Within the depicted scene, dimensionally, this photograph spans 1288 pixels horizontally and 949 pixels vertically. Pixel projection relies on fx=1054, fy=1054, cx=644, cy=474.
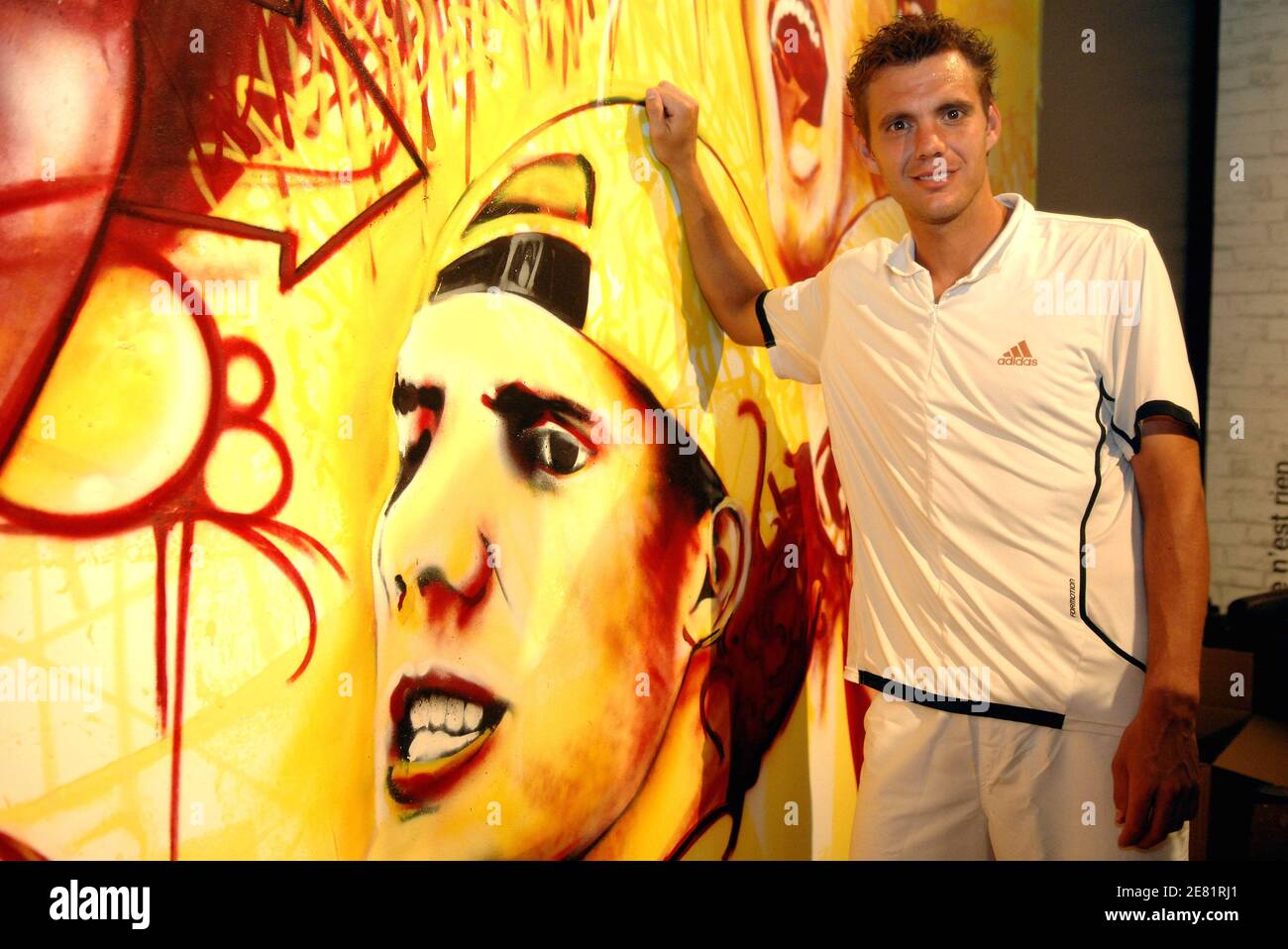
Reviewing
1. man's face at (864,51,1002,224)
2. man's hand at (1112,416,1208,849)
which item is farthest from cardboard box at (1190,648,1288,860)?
man's face at (864,51,1002,224)

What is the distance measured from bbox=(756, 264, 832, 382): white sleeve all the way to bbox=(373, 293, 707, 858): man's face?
0.32m

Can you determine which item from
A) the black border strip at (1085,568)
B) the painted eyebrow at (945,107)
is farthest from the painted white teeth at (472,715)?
the painted eyebrow at (945,107)

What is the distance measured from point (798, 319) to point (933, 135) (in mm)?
386

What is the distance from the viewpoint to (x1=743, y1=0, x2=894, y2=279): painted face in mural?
211 centimetres

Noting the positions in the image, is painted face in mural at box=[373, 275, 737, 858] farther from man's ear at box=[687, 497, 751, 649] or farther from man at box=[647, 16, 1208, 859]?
man at box=[647, 16, 1208, 859]

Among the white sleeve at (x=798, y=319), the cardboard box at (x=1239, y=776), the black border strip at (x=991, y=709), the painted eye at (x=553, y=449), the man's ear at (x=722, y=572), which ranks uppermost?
the white sleeve at (x=798, y=319)

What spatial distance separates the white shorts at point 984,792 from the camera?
168 centimetres

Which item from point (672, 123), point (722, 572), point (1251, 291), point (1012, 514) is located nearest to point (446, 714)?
point (722, 572)

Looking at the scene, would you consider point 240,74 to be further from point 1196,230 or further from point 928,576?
point 1196,230

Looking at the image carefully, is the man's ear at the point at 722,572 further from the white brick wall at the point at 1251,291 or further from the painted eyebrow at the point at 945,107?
the white brick wall at the point at 1251,291

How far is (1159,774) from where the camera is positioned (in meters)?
1.60

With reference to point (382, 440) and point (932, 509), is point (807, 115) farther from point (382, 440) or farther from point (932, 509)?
point (382, 440)

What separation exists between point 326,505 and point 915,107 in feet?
3.83

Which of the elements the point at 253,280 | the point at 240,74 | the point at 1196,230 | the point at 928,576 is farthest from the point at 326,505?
the point at 1196,230
